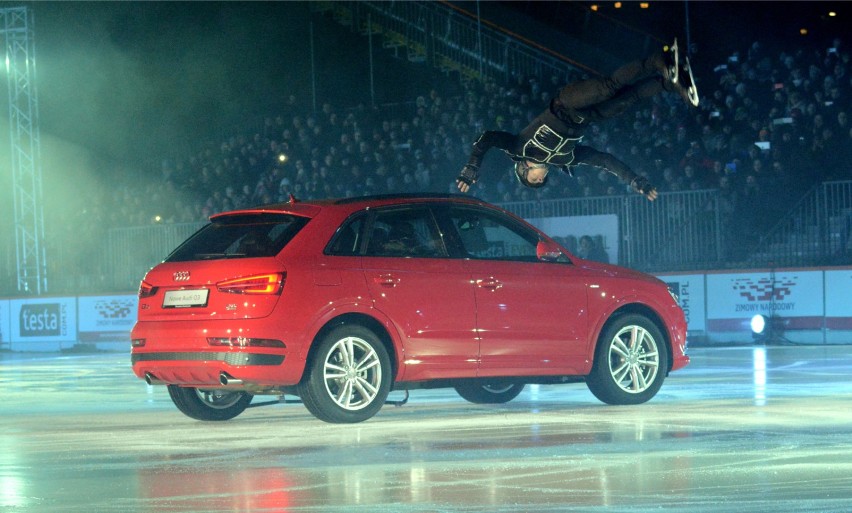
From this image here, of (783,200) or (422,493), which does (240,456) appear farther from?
(783,200)

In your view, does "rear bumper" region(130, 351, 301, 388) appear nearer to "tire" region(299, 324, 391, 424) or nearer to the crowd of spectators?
"tire" region(299, 324, 391, 424)

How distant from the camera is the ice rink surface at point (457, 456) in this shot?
6.25 meters

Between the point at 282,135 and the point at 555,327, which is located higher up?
the point at 282,135

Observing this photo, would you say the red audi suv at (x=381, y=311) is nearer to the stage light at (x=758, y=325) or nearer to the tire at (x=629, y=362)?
the tire at (x=629, y=362)

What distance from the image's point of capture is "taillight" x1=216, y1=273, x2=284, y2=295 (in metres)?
9.58

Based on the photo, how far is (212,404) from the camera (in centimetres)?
1093

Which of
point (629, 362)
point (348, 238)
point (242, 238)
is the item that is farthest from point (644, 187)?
point (242, 238)

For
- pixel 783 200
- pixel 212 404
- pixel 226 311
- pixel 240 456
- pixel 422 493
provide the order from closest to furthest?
pixel 422 493
pixel 240 456
pixel 226 311
pixel 212 404
pixel 783 200

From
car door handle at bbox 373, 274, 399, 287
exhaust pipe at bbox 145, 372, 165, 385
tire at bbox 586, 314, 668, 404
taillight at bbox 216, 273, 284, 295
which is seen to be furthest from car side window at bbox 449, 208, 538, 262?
exhaust pipe at bbox 145, 372, 165, 385

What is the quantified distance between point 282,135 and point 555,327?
22.0m

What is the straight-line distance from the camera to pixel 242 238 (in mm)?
10141

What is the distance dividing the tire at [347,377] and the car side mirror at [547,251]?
1.60m

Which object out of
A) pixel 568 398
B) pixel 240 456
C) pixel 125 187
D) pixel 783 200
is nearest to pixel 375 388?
pixel 240 456

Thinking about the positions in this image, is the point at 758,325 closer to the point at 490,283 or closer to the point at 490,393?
the point at 490,393
